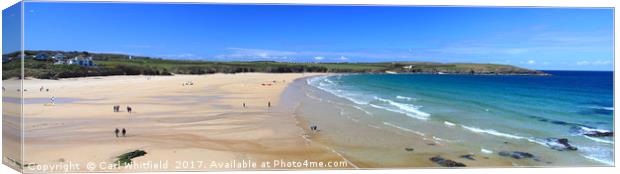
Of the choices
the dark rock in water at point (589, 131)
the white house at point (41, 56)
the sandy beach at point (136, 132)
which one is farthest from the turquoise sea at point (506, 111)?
the white house at point (41, 56)

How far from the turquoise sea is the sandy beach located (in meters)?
3.16

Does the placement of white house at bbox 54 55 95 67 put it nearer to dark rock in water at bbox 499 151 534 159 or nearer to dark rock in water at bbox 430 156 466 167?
dark rock in water at bbox 430 156 466 167

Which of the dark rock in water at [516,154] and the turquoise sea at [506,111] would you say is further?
the turquoise sea at [506,111]

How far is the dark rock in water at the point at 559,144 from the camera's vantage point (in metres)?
10.3

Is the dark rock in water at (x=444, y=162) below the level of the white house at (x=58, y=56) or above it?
below

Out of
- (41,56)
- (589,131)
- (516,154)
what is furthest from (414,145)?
(41,56)

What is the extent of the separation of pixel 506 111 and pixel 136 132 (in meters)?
11.5

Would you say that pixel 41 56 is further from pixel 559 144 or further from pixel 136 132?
pixel 559 144

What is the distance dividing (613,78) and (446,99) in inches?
438

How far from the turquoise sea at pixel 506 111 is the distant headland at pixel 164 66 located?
697mm

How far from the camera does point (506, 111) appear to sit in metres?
16.6

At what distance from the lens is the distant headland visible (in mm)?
8086

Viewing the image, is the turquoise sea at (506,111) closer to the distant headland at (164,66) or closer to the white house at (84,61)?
the distant headland at (164,66)

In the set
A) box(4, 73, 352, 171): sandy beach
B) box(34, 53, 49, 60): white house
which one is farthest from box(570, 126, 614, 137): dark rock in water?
box(34, 53, 49, 60): white house
